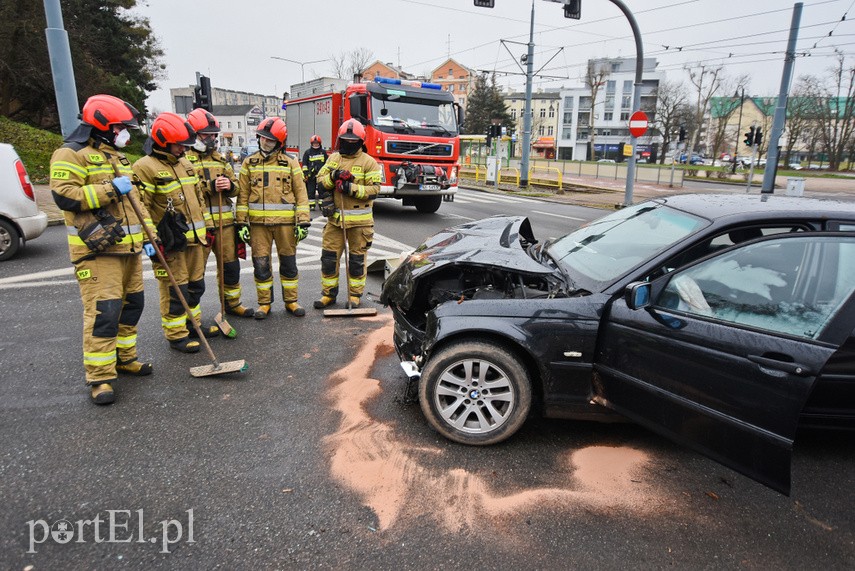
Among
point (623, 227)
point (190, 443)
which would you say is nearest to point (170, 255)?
point (190, 443)

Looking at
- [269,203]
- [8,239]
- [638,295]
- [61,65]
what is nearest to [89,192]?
[269,203]

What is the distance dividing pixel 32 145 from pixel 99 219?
54.7 feet

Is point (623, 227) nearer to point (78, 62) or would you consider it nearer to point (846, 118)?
point (78, 62)

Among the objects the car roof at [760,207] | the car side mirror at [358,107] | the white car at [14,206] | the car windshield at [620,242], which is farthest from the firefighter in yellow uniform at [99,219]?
the car side mirror at [358,107]

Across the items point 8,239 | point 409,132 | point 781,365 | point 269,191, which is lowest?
point 8,239

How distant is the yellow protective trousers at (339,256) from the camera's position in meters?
5.87

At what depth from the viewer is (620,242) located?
360cm

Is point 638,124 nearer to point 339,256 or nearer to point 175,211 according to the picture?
point 339,256

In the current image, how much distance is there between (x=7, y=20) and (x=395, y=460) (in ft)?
83.4

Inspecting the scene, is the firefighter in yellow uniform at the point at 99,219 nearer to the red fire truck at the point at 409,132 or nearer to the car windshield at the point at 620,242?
the car windshield at the point at 620,242

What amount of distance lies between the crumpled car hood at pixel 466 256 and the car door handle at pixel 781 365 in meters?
1.24

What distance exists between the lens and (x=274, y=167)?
209 inches

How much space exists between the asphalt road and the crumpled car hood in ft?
2.57

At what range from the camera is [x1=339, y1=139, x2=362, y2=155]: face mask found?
574 centimetres
